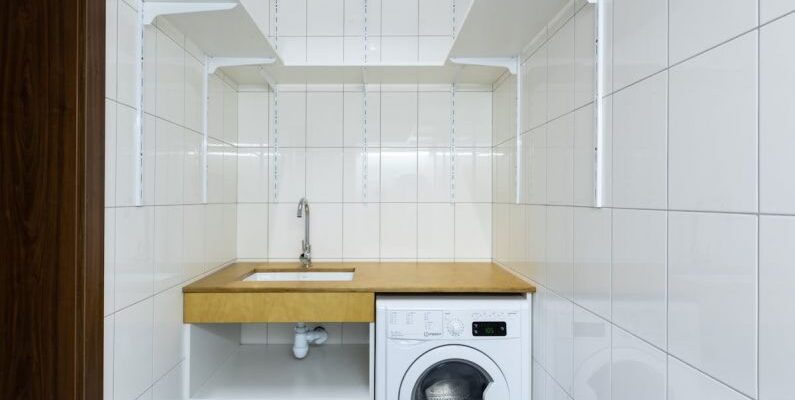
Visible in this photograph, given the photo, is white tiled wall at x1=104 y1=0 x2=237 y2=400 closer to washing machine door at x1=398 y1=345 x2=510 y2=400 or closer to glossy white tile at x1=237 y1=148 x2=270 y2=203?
glossy white tile at x1=237 y1=148 x2=270 y2=203

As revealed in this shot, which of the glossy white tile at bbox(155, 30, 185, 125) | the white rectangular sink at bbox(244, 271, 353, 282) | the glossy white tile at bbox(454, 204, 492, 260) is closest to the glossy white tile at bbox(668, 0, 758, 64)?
the glossy white tile at bbox(155, 30, 185, 125)

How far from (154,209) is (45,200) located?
0.40m

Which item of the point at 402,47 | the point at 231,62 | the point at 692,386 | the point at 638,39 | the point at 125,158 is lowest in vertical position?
the point at 692,386

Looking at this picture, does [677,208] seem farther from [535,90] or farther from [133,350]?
[133,350]

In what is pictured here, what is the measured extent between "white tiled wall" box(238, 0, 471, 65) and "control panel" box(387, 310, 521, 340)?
1.44 m

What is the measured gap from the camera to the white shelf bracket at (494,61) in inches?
78.3

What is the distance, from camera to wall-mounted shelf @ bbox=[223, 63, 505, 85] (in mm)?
2125

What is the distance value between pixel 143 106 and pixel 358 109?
1.24 meters

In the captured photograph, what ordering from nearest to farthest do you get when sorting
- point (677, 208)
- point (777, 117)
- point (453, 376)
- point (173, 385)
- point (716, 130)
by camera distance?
point (777, 117), point (716, 130), point (677, 208), point (173, 385), point (453, 376)

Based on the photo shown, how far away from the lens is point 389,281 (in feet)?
6.25

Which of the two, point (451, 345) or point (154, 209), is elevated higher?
point (154, 209)

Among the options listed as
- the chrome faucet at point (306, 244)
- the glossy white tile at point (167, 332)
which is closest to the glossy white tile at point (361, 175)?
the chrome faucet at point (306, 244)

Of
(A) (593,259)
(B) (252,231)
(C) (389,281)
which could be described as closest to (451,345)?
(C) (389,281)

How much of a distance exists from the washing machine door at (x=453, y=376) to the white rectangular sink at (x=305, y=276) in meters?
0.68
